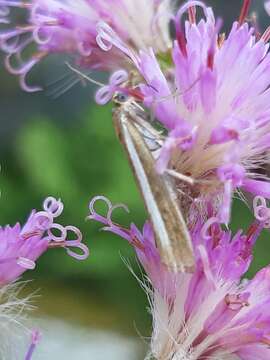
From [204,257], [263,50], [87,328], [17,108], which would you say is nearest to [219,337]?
[204,257]

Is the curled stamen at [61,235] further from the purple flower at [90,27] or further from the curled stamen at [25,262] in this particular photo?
the purple flower at [90,27]

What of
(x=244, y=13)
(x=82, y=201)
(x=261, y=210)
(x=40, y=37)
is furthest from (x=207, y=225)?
(x=82, y=201)

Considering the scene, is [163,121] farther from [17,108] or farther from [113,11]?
[17,108]

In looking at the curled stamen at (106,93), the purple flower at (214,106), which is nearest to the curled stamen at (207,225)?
the purple flower at (214,106)

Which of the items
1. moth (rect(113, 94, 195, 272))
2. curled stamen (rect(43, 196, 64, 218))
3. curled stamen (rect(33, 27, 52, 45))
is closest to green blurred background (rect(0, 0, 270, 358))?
curled stamen (rect(33, 27, 52, 45))

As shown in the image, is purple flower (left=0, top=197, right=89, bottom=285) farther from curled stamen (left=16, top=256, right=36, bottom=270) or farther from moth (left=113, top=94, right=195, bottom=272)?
moth (left=113, top=94, right=195, bottom=272)
